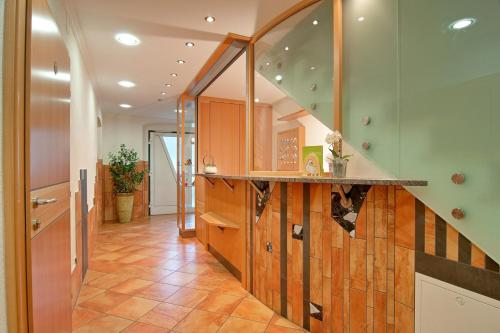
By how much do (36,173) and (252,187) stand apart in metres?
1.69

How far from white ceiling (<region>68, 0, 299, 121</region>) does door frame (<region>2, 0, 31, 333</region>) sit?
140 centimetres

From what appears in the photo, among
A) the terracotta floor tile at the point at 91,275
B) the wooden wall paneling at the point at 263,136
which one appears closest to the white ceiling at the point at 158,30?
the wooden wall paneling at the point at 263,136

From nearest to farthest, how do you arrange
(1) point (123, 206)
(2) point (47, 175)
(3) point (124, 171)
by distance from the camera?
(2) point (47, 175)
(1) point (123, 206)
(3) point (124, 171)

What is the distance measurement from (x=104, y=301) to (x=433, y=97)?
2982mm

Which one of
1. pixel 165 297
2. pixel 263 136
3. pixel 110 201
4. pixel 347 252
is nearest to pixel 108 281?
pixel 165 297

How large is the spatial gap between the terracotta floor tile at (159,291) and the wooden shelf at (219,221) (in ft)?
2.52

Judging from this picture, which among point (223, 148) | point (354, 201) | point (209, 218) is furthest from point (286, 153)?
point (223, 148)

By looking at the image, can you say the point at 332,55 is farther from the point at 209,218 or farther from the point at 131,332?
the point at 131,332

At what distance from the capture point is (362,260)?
1.59m

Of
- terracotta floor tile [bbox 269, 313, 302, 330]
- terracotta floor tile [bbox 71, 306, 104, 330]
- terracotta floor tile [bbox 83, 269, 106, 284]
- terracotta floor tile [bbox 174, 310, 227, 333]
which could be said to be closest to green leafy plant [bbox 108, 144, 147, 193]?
terracotta floor tile [bbox 83, 269, 106, 284]

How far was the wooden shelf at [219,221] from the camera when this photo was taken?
9.38ft

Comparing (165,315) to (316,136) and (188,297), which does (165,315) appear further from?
(316,136)

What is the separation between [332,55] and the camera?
78.6 inches

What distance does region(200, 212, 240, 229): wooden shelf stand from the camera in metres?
2.86
